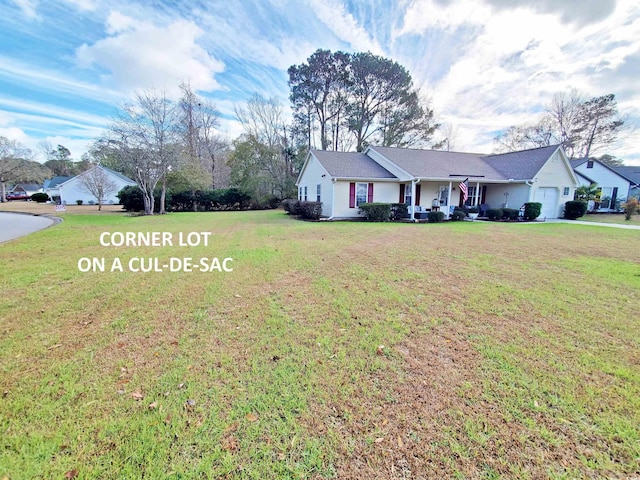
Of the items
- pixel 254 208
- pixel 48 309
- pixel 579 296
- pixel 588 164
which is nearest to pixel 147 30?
pixel 48 309

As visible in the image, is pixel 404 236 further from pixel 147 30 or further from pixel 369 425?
pixel 147 30

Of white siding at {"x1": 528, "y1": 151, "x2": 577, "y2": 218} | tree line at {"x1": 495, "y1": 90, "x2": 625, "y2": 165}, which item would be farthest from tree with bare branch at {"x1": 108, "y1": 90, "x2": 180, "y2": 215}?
tree line at {"x1": 495, "y1": 90, "x2": 625, "y2": 165}

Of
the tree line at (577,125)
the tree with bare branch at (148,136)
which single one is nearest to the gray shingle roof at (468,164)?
the tree with bare branch at (148,136)

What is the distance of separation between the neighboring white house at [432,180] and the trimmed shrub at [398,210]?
0.43m

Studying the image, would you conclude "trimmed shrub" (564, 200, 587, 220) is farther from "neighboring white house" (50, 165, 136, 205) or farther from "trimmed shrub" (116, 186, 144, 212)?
"neighboring white house" (50, 165, 136, 205)

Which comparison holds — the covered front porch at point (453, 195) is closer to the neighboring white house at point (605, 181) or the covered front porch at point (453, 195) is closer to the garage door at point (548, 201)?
the garage door at point (548, 201)

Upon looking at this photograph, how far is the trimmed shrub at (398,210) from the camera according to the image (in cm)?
1678

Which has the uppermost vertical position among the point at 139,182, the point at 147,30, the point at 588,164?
the point at 147,30

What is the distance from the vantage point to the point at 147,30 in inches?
437

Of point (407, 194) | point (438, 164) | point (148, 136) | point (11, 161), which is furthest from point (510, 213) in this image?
point (11, 161)

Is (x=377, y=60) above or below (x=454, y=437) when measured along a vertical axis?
above

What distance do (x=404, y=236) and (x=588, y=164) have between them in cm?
2505

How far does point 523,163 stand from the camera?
766 inches

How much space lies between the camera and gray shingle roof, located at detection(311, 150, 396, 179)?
666 inches
